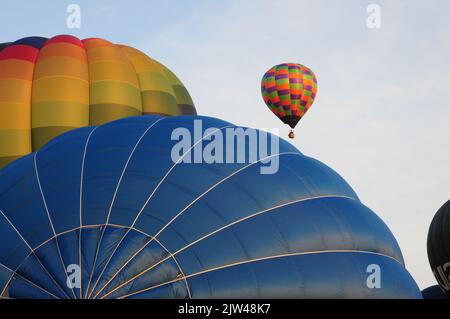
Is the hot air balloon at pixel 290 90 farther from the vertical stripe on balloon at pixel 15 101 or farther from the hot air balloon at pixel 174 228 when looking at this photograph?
the hot air balloon at pixel 174 228

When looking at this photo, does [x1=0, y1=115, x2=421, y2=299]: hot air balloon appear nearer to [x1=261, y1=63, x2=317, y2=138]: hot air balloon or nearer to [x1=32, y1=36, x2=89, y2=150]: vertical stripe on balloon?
[x1=32, y1=36, x2=89, y2=150]: vertical stripe on balloon

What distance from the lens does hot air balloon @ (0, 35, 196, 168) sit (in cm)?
1630

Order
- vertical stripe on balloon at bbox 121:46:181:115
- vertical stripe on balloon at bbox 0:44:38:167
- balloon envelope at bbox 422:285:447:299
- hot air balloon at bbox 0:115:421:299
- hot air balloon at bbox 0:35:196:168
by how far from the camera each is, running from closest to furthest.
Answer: hot air balloon at bbox 0:115:421:299 → vertical stripe on balloon at bbox 0:44:38:167 → hot air balloon at bbox 0:35:196:168 → vertical stripe on balloon at bbox 121:46:181:115 → balloon envelope at bbox 422:285:447:299

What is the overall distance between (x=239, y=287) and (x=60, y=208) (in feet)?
6.60

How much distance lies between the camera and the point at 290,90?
942 inches

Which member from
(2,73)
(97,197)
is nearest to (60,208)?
(97,197)

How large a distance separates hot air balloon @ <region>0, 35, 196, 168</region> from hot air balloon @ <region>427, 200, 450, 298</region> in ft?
21.5

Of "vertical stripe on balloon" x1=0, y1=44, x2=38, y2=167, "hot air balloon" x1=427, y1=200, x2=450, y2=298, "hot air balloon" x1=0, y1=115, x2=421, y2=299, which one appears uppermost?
"vertical stripe on balloon" x1=0, y1=44, x2=38, y2=167

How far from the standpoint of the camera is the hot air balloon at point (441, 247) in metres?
17.3

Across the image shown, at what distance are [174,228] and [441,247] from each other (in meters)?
11.5

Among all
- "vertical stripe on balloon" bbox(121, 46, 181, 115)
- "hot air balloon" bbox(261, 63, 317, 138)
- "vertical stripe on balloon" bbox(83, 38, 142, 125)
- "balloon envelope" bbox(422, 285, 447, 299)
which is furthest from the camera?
"hot air balloon" bbox(261, 63, 317, 138)

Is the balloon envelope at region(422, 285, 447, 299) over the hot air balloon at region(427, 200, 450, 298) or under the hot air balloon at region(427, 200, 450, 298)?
under

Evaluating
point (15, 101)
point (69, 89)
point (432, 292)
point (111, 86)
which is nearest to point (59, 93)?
point (69, 89)

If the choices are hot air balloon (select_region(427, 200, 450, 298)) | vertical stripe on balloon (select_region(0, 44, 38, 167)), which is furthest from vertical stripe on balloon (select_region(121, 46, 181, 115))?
hot air balloon (select_region(427, 200, 450, 298))
